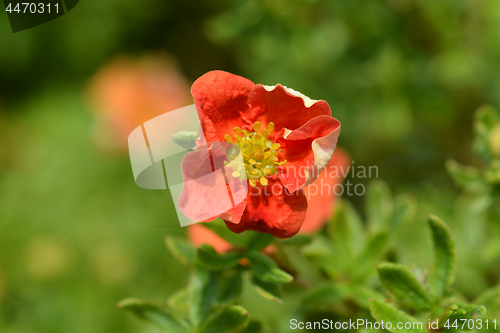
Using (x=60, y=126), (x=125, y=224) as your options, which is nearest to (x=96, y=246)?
(x=125, y=224)

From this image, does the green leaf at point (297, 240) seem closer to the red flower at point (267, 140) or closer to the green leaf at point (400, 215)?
the red flower at point (267, 140)

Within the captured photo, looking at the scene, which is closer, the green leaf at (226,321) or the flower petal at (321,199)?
the green leaf at (226,321)

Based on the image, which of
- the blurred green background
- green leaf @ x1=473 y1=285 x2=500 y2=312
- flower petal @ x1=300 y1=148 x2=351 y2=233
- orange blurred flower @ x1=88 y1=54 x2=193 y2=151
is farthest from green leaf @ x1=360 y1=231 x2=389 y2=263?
orange blurred flower @ x1=88 y1=54 x2=193 y2=151

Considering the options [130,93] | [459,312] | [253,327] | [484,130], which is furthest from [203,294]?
[130,93]

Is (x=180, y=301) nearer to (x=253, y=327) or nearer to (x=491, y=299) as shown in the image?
(x=253, y=327)

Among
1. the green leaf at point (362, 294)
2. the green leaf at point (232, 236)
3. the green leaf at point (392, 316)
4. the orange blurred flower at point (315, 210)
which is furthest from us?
the orange blurred flower at point (315, 210)

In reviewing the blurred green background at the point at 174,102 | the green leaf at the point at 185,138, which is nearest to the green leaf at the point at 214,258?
the green leaf at the point at 185,138

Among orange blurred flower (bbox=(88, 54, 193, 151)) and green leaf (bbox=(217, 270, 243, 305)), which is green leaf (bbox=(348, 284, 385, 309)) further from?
orange blurred flower (bbox=(88, 54, 193, 151))

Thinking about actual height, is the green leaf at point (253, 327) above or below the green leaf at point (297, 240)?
below
